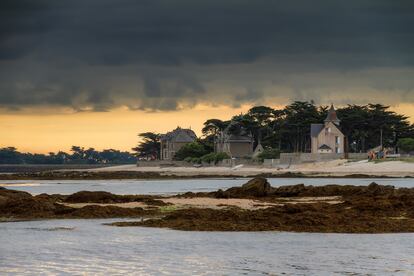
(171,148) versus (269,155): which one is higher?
(171,148)

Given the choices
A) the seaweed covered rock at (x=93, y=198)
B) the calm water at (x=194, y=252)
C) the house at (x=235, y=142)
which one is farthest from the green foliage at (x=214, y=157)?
the calm water at (x=194, y=252)

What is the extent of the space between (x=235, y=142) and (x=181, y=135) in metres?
24.9

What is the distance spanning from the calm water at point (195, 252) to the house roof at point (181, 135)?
15703 centimetres

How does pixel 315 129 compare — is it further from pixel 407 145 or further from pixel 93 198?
pixel 93 198

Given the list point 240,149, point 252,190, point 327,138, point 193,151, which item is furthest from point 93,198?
point 240,149

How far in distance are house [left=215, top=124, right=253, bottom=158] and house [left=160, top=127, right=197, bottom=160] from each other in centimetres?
1987

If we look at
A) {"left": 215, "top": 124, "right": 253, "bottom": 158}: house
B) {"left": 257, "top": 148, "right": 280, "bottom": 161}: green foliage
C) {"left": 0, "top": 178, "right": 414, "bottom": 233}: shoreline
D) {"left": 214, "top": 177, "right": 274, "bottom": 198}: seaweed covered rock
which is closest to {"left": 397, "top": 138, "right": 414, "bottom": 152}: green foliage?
{"left": 257, "top": 148, "right": 280, "bottom": 161}: green foliage

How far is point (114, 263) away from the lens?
66.1ft

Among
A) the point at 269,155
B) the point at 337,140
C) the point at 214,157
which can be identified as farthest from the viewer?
the point at 214,157

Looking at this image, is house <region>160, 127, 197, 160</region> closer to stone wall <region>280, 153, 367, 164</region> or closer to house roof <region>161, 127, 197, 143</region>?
house roof <region>161, 127, 197, 143</region>

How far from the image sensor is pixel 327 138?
483 feet

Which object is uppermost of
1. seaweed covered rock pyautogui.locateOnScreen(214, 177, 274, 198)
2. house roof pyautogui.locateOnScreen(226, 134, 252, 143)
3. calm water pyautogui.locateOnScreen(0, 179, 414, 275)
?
house roof pyautogui.locateOnScreen(226, 134, 252, 143)

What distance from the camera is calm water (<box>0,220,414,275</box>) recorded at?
62.7 feet

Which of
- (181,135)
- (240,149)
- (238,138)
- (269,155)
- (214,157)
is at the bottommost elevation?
(214,157)
